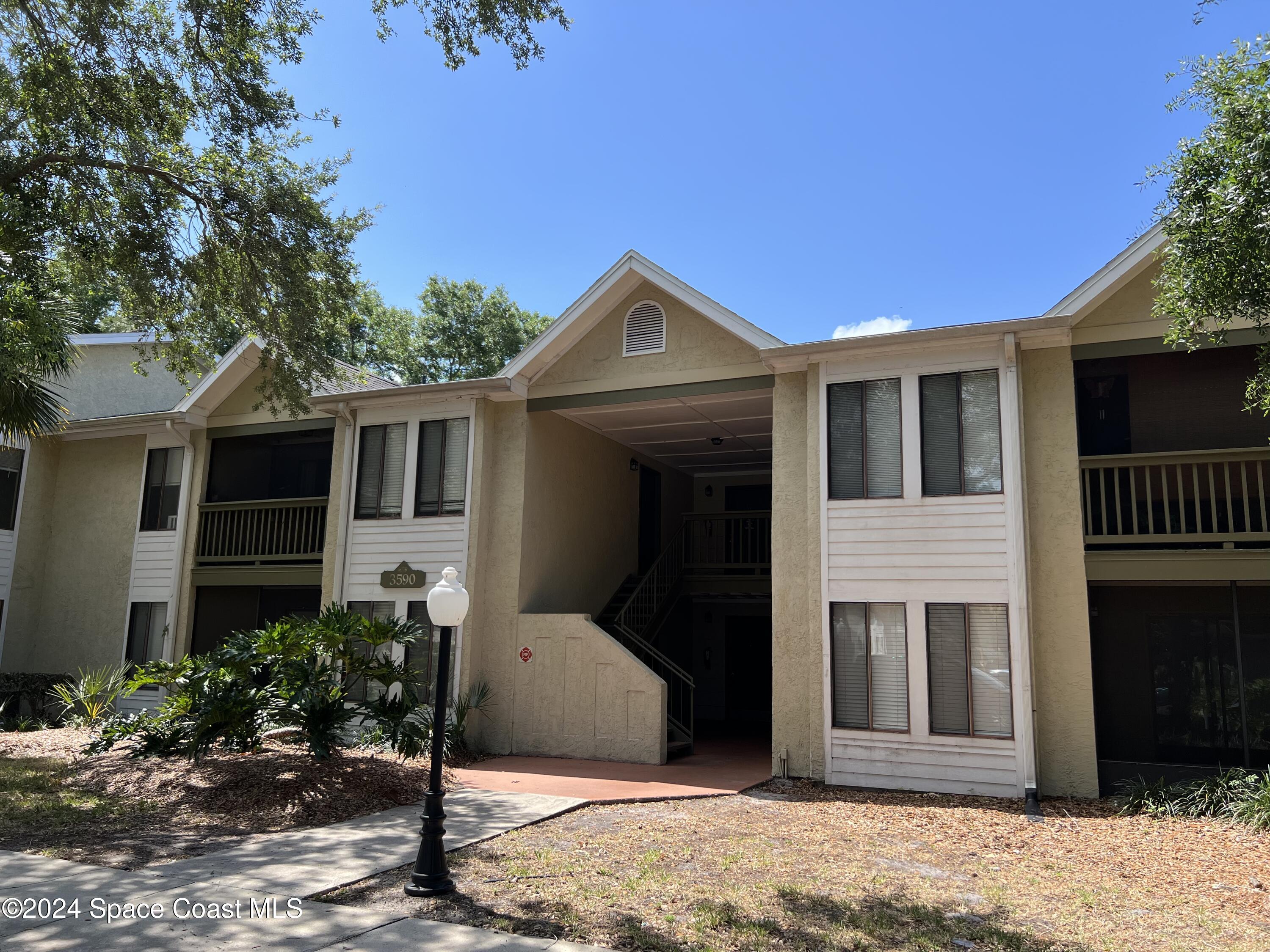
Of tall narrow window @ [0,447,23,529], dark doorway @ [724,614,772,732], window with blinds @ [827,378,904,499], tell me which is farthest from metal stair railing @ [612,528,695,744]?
tall narrow window @ [0,447,23,529]

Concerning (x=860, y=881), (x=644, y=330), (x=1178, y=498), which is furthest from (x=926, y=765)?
(x=644, y=330)

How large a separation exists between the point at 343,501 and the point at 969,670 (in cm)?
1046

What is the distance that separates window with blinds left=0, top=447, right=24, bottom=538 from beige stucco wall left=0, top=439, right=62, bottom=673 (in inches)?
5.3

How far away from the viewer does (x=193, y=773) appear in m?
10.8

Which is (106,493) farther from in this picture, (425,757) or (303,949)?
(303,949)

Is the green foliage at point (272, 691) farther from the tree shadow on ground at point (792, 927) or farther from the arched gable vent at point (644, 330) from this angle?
the arched gable vent at point (644, 330)

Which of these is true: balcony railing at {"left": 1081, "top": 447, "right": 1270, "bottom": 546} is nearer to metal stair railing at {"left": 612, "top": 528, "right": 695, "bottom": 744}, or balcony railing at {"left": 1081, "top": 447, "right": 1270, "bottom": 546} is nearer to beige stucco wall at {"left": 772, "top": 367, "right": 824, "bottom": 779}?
beige stucco wall at {"left": 772, "top": 367, "right": 824, "bottom": 779}

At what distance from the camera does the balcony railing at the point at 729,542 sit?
1767cm

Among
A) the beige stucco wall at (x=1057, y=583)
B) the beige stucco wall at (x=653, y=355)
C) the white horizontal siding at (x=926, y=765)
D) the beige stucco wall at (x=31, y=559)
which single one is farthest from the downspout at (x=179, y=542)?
the beige stucco wall at (x=1057, y=583)

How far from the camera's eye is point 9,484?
63.3 ft

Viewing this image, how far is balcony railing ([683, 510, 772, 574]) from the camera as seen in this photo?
17672 mm

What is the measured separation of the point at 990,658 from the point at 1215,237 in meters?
5.78

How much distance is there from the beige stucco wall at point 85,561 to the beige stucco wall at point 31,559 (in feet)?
0.08

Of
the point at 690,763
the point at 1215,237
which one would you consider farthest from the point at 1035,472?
the point at 690,763
